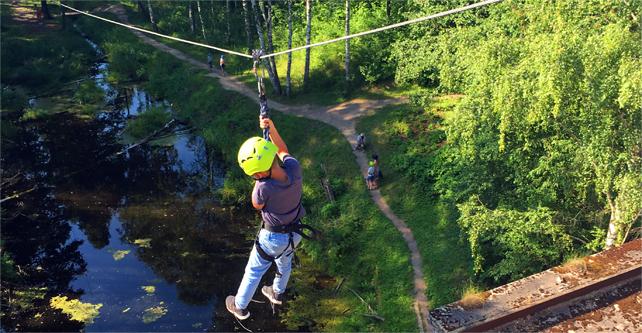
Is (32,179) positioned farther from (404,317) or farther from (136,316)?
(404,317)

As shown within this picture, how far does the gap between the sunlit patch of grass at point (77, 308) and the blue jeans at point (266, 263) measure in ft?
35.4

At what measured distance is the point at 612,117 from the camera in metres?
10.7

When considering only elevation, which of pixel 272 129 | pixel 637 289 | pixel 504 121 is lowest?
pixel 637 289

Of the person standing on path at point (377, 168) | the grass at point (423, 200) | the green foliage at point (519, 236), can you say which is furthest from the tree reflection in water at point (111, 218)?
the green foliage at point (519, 236)

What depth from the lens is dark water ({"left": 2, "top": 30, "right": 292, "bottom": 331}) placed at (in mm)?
16422

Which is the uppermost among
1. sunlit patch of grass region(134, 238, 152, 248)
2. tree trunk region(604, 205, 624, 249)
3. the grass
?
tree trunk region(604, 205, 624, 249)

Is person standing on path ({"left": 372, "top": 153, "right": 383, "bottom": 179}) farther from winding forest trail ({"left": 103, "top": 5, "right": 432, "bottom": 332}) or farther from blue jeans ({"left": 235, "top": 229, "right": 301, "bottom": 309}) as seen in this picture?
blue jeans ({"left": 235, "top": 229, "right": 301, "bottom": 309})

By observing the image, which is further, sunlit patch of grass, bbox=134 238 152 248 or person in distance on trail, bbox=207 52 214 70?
person in distance on trail, bbox=207 52 214 70

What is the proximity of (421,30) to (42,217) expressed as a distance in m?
18.8

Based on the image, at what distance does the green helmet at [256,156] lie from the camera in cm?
596

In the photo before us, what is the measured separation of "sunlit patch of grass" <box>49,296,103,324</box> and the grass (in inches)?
413

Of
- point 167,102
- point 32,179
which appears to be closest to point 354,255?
point 32,179

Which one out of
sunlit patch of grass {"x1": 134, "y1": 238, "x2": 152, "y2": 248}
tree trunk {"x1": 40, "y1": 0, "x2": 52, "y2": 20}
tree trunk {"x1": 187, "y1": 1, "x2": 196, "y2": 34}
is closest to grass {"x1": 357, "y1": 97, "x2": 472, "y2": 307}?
sunlit patch of grass {"x1": 134, "y1": 238, "x2": 152, "y2": 248}

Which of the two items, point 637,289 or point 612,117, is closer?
point 637,289
